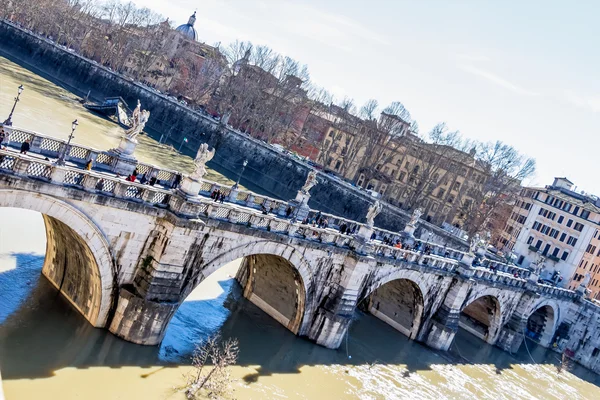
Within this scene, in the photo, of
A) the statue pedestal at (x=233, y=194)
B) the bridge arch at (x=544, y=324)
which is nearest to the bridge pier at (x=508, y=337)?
the bridge arch at (x=544, y=324)

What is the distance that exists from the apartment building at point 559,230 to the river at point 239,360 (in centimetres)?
2303

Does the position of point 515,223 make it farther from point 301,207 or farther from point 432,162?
point 301,207

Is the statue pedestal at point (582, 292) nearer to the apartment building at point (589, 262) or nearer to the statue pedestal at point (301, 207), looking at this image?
the apartment building at point (589, 262)

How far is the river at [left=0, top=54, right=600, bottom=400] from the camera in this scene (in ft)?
58.7

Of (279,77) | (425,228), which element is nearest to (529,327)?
(425,228)

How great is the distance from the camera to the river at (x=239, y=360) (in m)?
17.9

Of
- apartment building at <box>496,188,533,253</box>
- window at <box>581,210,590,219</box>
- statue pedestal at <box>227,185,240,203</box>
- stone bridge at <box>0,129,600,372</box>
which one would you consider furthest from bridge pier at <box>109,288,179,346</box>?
apartment building at <box>496,188,533,253</box>

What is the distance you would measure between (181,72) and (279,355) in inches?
3162

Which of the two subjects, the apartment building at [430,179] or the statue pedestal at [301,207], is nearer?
the statue pedestal at [301,207]

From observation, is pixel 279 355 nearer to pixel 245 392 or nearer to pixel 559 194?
pixel 245 392

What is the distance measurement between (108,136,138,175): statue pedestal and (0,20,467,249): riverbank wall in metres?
40.1

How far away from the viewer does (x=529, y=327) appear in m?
49.3

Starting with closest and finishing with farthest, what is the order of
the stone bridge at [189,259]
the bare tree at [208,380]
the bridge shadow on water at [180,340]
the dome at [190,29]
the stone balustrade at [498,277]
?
1. the stone bridge at [189,259]
2. the bridge shadow on water at [180,340]
3. the bare tree at [208,380]
4. the stone balustrade at [498,277]
5. the dome at [190,29]

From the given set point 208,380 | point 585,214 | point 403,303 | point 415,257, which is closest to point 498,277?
point 403,303
